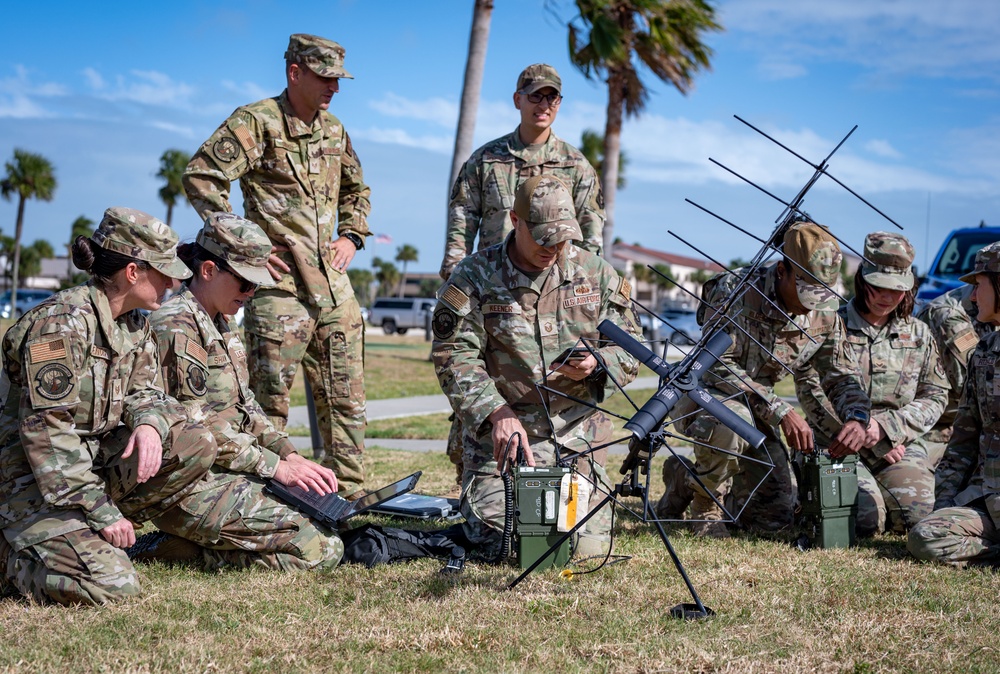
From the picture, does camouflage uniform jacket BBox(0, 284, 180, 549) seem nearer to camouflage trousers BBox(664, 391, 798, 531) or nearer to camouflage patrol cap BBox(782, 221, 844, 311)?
camouflage trousers BBox(664, 391, 798, 531)

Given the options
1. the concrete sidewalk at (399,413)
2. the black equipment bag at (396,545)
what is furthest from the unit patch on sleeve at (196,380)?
the concrete sidewalk at (399,413)

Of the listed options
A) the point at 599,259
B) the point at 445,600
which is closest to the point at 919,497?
the point at 599,259

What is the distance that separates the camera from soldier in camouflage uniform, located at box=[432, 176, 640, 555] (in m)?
5.05

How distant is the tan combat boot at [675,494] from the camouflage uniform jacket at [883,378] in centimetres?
88

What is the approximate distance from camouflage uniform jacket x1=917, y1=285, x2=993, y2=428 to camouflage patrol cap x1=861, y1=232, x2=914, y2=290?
1016 mm

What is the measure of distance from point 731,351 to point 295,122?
3.03 meters

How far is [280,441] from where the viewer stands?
510 cm

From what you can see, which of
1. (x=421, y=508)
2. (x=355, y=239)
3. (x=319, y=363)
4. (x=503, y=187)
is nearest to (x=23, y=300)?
(x=355, y=239)

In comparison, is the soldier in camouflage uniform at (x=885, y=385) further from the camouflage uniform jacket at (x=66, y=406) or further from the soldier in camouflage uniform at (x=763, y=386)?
the camouflage uniform jacket at (x=66, y=406)

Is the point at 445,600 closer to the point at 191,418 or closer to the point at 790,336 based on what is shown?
the point at 191,418

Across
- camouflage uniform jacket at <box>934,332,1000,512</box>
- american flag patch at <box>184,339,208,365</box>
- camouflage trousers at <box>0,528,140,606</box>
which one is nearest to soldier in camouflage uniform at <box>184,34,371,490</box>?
american flag patch at <box>184,339,208,365</box>

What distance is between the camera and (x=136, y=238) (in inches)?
163

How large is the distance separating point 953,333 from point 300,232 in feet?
14.6

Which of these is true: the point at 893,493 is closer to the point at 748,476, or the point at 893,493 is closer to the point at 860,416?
the point at 860,416
